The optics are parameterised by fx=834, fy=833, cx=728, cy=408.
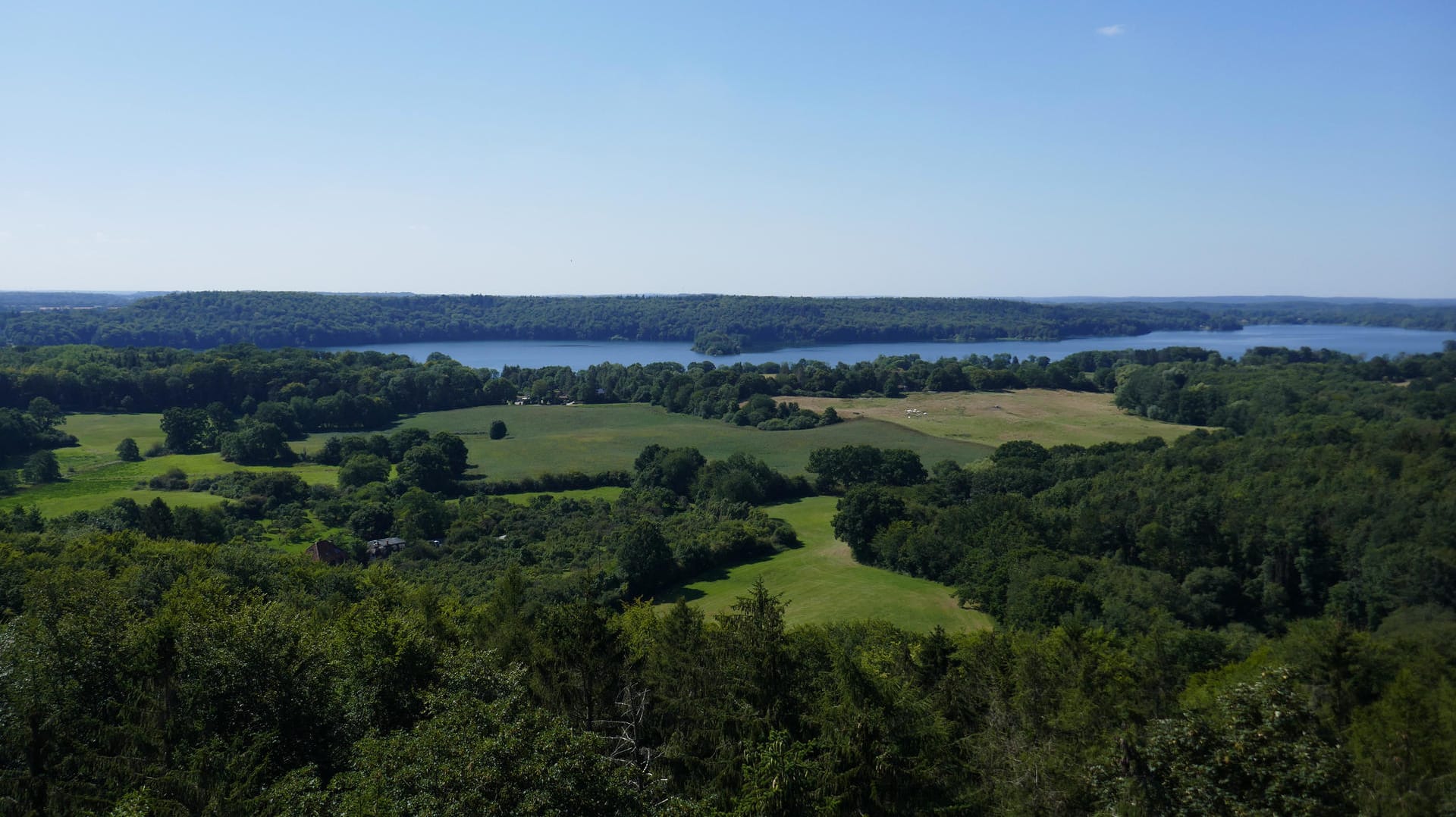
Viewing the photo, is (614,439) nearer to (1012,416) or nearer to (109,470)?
(109,470)

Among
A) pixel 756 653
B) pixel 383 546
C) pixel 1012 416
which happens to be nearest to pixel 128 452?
pixel 383 546

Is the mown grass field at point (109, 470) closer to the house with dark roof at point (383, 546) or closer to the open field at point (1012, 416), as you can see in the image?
the house with dark roof at point (383, 546)

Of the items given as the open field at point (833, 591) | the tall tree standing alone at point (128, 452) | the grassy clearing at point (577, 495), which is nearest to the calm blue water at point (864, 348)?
the tall tree standing alone at point (128, 452)

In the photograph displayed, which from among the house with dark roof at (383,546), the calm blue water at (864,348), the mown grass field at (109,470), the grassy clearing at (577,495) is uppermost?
the calm blue water at (864,348)

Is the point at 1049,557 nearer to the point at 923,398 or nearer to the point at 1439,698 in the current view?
the point at 1439,698

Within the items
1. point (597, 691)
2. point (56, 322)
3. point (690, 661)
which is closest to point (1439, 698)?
point (690, 661)

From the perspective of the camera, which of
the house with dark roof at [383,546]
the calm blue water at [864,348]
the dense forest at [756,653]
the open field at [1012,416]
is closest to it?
the dense forest at [756,653]

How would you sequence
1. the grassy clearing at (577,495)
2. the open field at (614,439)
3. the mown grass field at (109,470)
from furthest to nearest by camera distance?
the open field at (614,439) < the grassy clearing at (577,495) < the mown grass field at (109,470)
